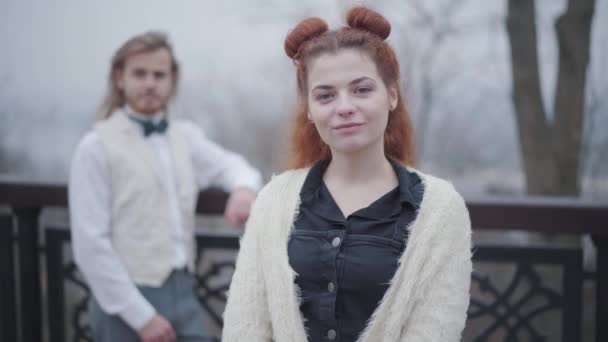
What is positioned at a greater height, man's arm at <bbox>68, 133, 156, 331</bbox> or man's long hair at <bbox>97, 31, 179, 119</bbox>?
man's long hair at <bbox>97, 31, 179, 119</bbox>

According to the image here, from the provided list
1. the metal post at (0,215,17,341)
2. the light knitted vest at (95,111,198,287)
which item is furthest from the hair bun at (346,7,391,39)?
the metal post at (0,215,17,341)

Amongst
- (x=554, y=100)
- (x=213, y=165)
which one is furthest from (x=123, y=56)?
(x=554, y=100)

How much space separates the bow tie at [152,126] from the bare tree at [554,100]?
305cm

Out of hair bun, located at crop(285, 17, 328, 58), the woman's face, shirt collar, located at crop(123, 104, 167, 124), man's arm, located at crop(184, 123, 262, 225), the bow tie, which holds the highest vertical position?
hair bun, located at crop(285, 17, 328, 58)

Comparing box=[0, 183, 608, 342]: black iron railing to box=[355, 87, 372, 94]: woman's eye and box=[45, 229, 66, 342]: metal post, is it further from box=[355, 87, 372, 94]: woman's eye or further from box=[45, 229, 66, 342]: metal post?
box=[355, 87, 372, 94]: woman's eye

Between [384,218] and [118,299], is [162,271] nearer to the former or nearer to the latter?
[118,299]

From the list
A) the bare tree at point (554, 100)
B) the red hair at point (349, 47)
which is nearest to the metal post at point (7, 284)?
the red hair at point (349, 47)

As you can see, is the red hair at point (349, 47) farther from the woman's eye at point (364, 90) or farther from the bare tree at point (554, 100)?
the bare tree at point (554, 100)

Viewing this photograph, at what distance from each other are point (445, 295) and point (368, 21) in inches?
28.2

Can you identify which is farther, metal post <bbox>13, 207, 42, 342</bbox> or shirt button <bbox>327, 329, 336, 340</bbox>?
metal post <bbox>13, 207, 42, 342</bbox>

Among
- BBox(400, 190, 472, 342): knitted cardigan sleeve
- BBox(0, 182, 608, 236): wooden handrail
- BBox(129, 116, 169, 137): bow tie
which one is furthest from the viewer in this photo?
BBox(129, 116, 169, 137): bow tie

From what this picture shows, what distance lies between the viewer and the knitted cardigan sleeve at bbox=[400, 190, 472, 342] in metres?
1.36

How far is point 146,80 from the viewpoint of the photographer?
6.91 ft

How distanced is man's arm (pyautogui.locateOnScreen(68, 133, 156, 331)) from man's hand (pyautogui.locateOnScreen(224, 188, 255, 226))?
42cm
